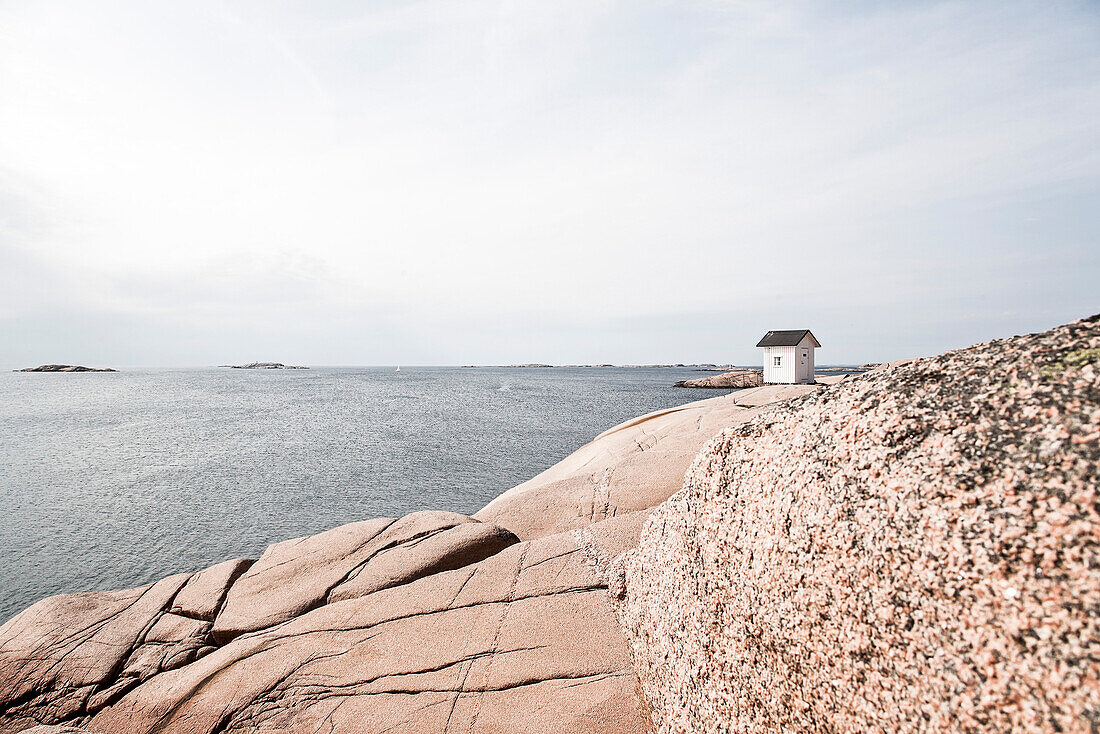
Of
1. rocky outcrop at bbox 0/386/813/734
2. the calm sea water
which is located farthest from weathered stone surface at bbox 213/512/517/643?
the calm sea water

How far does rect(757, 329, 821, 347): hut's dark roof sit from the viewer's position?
37844 millimetres

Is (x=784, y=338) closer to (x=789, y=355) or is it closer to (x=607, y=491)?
(x=789, y=355)

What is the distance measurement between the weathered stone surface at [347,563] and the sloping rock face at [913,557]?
4554mm

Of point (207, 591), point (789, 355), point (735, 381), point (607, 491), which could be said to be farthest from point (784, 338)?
point (735, 381)

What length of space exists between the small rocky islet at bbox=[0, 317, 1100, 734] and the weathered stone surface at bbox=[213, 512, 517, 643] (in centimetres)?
5

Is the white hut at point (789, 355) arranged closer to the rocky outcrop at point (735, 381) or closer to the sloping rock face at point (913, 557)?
the rocky outcrop at point (735, 381)

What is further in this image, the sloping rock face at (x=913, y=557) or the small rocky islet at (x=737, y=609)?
the small rocky islet at (x=737, y=609)

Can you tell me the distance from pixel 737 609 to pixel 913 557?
1.40m

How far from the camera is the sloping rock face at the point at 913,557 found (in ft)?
6.37

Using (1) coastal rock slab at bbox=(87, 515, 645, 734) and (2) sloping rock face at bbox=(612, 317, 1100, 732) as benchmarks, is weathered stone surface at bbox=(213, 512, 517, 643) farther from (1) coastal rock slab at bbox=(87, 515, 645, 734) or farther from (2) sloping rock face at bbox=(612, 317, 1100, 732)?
(2) sloping rock face at bbox=(612, 317, 1100, 732)

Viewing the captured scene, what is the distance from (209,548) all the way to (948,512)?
739 inches

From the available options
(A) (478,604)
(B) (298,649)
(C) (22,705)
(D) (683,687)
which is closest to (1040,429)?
(D) (683,687)

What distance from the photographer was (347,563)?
8195mm

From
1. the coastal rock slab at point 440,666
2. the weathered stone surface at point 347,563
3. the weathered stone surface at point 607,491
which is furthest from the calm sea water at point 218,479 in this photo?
the coastal rock slab at point 440,666
